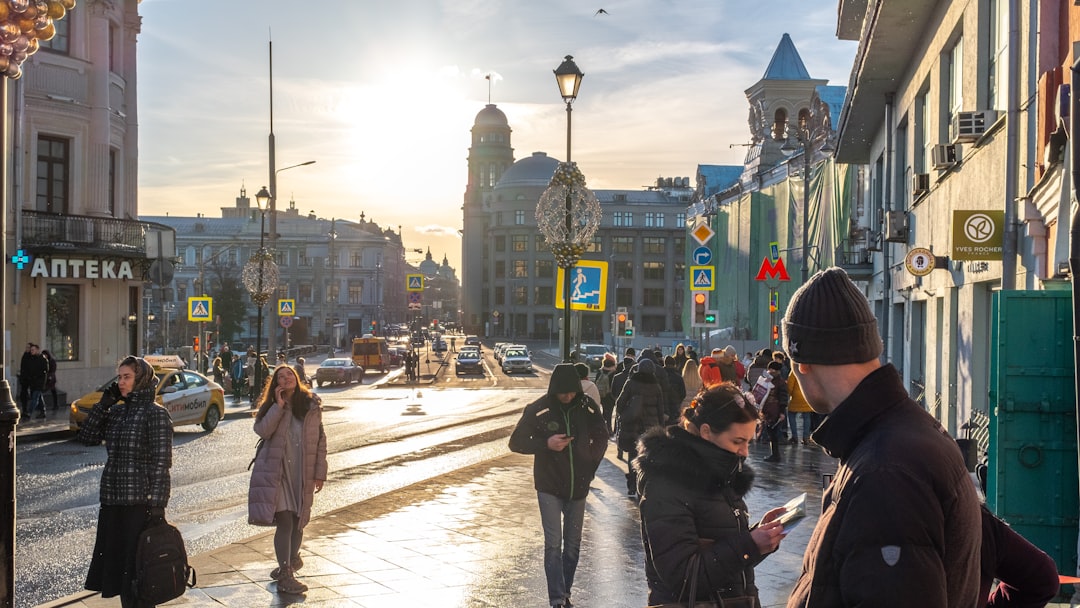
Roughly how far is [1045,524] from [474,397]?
94.7ft

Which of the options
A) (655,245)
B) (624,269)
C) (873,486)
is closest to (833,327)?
(873,486)

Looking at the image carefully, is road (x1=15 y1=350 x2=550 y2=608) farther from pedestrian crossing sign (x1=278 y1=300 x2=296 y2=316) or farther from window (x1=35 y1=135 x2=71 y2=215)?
pedestrian crossing sign (x1=278 y1=300 x2=296 y2=316)

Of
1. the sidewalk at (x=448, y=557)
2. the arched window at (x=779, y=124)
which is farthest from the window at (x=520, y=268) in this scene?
the sidewalk at (x=448, y=557)

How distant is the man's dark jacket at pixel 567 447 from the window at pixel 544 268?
11023 centimetres

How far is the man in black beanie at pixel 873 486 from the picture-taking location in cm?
216

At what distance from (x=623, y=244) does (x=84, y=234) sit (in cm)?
9028

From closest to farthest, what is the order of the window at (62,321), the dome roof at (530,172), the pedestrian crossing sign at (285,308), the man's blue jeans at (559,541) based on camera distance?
the man's blue jeans at (559,541) < the window at (62,321) < the pedestrian crossing sign at (285,308) < the dome roof at (530,172)

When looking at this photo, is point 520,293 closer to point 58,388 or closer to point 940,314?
point 58,388

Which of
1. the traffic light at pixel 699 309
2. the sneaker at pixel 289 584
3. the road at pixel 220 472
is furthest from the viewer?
the traffic light at pixel 699 309

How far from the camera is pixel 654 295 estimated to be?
116 m

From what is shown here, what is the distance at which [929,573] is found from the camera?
215 centimetres

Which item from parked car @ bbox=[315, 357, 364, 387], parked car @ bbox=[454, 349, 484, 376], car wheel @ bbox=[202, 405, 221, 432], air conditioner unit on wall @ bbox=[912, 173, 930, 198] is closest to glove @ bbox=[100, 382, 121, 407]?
air conditioner unit on wall @ bbox=[912, 173, 930, 198]

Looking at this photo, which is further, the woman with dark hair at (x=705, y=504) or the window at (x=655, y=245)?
the window at (x=655, y=245)

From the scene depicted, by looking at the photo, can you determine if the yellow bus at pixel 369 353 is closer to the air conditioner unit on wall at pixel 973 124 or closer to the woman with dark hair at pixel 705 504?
the air conditioner unit on wall at pixel 973 124
